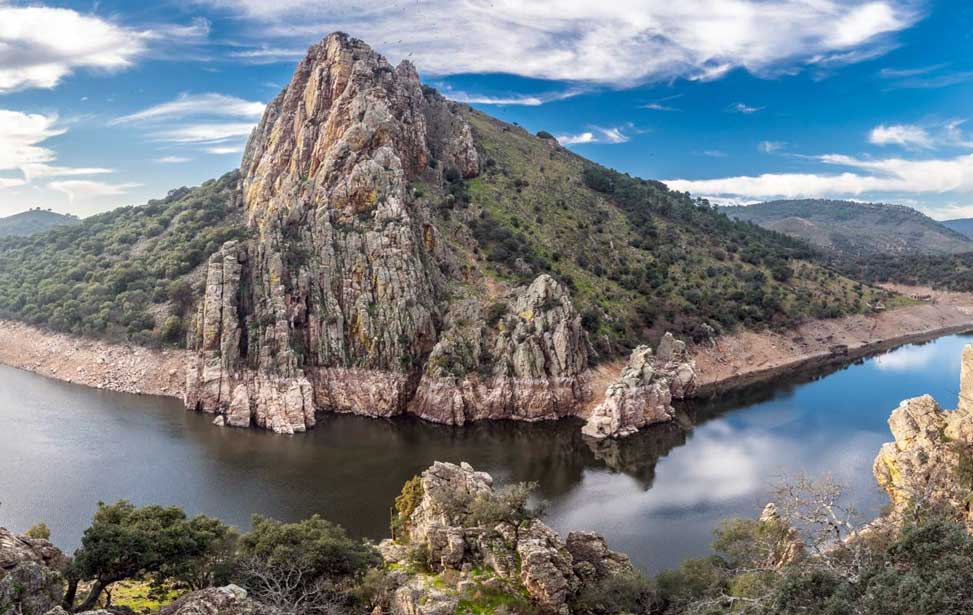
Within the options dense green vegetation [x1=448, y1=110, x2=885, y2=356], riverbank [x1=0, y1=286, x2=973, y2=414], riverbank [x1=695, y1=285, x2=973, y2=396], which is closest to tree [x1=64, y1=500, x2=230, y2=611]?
riverbank [x1=0, y1=286, x2=973, y2=414]

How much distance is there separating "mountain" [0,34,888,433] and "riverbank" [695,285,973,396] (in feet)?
11.4

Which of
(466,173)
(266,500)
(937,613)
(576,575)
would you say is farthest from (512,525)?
(466,173)

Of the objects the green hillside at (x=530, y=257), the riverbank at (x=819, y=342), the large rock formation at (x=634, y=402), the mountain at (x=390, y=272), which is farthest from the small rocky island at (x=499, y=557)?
the riverbank at (x=819, y=342)

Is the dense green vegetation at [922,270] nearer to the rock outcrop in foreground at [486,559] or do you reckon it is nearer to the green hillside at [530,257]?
the green hillside at [530,257]

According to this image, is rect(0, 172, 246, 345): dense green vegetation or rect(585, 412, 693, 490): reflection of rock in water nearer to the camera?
rect(585, 412, 693, 490): reflection of rock in water

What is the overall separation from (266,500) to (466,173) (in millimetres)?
70848

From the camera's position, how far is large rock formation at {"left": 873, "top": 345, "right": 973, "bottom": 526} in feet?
92.0

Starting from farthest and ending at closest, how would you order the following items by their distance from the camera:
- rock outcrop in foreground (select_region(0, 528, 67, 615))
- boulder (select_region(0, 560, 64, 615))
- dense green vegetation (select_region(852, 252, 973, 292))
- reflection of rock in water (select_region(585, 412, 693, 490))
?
dense green vegetation (select_region(852, 252, 973, 292)) < reflection of rock in water (select_region(585, 412, 693, 490)) < rock outcrop in foreground (select_region(0, 528, 67, 615)) < boulder (select_region(0, 560, 64, 615))

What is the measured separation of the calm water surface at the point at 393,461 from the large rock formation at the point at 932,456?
1297 cm

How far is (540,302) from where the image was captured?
73.4 m

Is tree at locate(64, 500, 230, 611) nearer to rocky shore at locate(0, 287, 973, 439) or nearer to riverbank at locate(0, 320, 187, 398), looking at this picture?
rocky shore at locate(0, 287, 973, 439)

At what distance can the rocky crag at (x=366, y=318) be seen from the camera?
6744 centimetres

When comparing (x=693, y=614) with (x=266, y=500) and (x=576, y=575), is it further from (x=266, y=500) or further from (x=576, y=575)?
(x=266, y=500)

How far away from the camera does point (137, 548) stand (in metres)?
26.8
